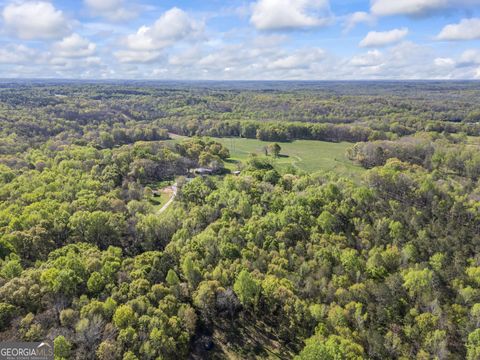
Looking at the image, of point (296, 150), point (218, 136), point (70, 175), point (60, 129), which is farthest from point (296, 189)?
point (60, 129)

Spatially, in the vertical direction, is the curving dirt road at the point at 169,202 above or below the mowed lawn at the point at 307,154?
below

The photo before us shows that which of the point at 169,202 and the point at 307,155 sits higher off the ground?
the point at 307,155

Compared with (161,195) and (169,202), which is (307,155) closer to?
(161,195)

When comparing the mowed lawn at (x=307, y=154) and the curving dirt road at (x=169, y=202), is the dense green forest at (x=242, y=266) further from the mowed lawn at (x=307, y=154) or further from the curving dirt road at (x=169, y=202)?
the mowed lawn at (x=307, y=154)

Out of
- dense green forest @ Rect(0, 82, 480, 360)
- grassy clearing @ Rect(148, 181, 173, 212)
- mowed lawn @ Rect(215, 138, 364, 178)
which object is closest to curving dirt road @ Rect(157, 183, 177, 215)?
grassy clearing @ Rect(148, 181, 173, 212)

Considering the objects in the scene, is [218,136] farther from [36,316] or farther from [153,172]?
[36,316]

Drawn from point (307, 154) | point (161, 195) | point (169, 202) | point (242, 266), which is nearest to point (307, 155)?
point (307, 154)

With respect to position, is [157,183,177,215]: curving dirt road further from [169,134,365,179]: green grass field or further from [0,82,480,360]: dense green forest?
[169,134,365,179]: green grass field

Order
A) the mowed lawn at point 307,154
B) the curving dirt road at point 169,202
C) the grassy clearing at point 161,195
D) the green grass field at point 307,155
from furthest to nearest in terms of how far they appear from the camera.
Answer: the mowed lawn at point 307,154 < the green grass field at point 307,155 < the grassy clearing at point 161,195 < the curving dirt road at point 169,202

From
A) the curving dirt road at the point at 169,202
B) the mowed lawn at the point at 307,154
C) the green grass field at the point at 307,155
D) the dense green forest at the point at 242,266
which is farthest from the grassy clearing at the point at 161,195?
the mowed lawn at the point at 307,154
